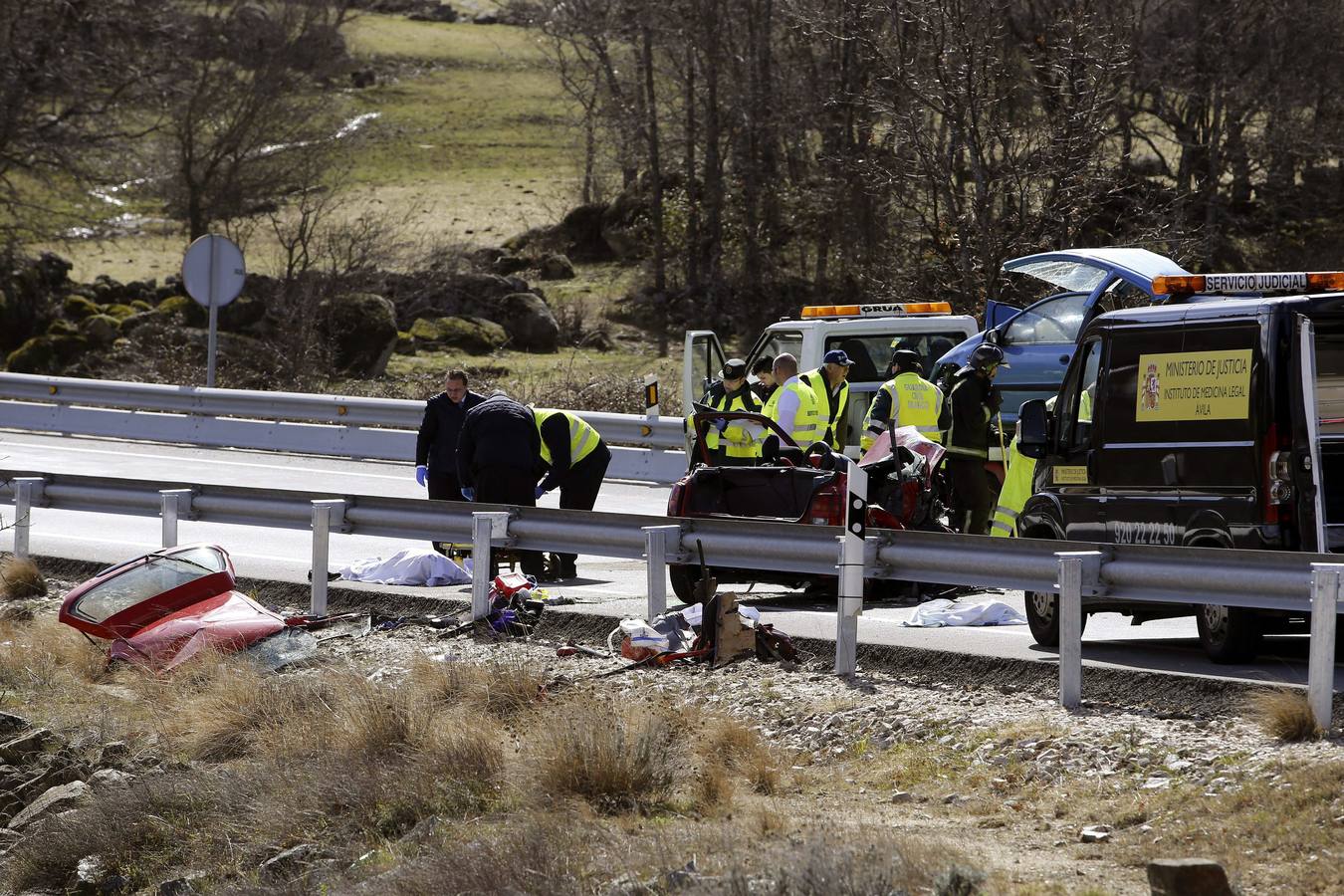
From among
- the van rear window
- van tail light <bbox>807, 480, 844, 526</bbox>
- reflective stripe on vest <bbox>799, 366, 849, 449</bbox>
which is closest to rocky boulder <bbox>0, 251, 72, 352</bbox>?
reflective stripe on vest <bbox>799, 366, 849, 449</bbox>

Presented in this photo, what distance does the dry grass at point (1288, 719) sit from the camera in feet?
23.1

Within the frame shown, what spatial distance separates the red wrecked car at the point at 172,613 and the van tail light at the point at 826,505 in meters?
3.16

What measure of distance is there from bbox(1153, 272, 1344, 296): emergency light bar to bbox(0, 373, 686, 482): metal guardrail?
10652 mm

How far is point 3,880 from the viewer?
8.02 m

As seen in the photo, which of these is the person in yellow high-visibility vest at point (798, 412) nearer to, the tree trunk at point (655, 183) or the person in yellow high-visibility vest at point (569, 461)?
the person in yellow high-visibility vest at point (569, 461)

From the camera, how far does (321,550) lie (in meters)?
11.1

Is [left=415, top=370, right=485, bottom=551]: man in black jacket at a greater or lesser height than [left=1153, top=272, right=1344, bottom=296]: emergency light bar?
lesser

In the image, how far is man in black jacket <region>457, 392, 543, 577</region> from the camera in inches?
495

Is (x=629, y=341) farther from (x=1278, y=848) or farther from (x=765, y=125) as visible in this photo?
(x=1278, y=848)

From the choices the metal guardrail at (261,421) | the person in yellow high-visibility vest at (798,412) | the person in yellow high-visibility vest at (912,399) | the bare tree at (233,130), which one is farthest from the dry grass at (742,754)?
the bare tree at (233,130)

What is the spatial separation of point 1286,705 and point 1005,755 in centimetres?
113

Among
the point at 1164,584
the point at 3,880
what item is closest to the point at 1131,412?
the point at 1164,584

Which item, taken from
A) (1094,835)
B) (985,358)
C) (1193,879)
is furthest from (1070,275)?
(1193,879)

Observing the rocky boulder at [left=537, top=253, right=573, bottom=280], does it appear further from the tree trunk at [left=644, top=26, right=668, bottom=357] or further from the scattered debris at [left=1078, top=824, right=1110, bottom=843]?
the scattered debris at [left=1078, top=824, right=1110, bottom=843]
